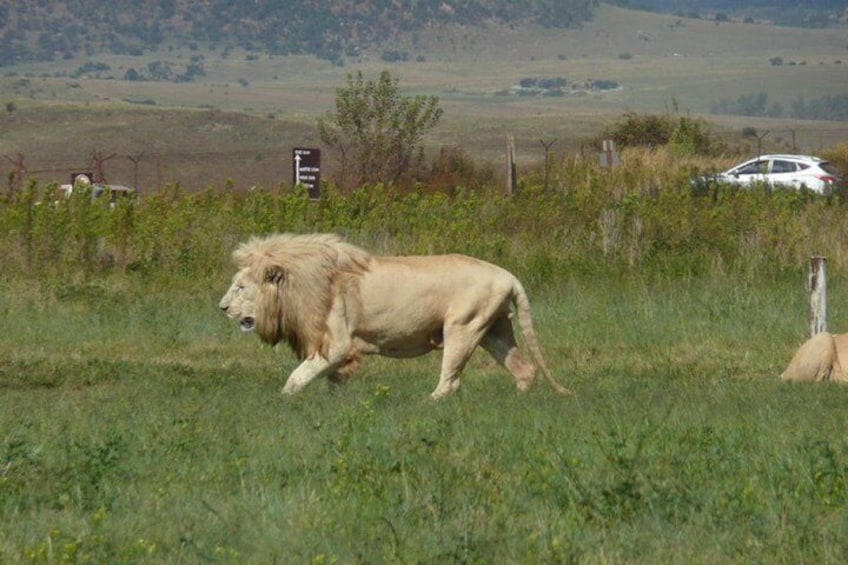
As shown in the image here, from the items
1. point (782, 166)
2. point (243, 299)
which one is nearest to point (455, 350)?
point (243, 299)

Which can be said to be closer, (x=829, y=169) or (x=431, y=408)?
(x=431, y=408)

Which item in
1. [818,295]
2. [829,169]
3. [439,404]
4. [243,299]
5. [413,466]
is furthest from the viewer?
[829,169]

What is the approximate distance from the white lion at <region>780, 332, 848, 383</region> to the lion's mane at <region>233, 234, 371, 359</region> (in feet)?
13.1

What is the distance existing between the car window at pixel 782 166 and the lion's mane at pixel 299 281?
36.1 m

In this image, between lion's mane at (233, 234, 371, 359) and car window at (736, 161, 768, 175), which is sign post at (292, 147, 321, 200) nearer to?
car window at (736, 161, 768, 175)

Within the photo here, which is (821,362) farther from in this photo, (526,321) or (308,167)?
(308,167)

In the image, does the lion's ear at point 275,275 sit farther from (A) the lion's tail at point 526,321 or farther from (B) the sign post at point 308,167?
(B) the sign post at point 308,167

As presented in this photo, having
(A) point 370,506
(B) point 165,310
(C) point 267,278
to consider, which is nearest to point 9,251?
(B) point 165,310

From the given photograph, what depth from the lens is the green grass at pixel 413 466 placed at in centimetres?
834

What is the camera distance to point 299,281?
14703mm

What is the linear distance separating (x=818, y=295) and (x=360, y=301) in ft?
18.7

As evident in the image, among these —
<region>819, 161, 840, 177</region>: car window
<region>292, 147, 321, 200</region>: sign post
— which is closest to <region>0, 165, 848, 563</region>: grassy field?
<region>292, 147, 321, 200</region>: sign post

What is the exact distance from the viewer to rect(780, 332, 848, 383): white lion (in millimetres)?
15500

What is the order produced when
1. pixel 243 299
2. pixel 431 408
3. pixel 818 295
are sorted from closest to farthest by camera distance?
pixel 431 408
pixel 243 299
pixel 818 295
